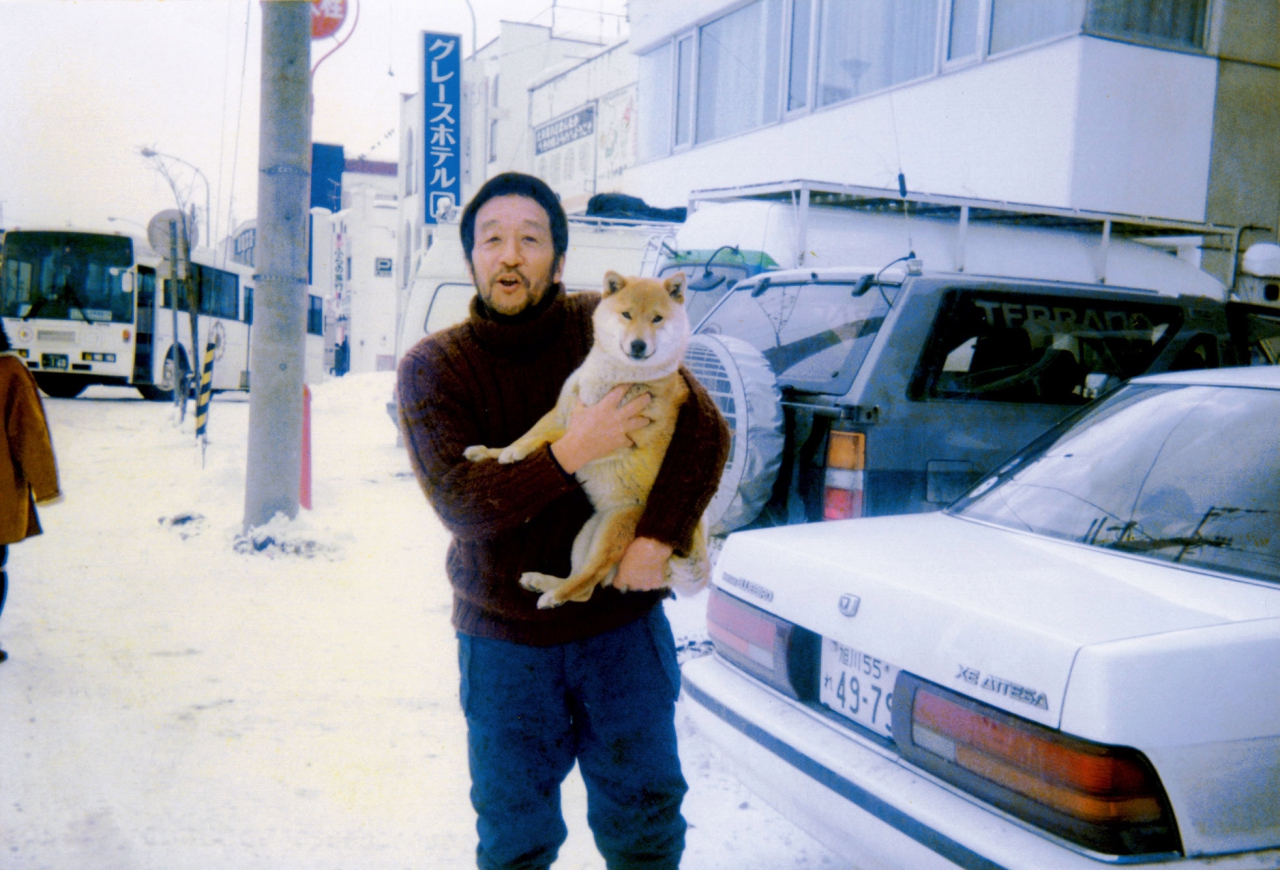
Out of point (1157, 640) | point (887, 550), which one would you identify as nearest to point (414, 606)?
point (887, 550)

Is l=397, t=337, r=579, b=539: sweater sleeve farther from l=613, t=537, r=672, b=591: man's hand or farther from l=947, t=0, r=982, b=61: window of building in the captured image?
l=947, t=0, r=982, b=61: window of building

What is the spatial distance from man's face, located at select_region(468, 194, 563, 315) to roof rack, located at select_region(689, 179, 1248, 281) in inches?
179

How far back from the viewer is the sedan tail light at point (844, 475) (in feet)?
12.7

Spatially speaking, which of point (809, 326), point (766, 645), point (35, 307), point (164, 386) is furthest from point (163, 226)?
point (766, 645)

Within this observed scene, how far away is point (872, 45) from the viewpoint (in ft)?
38.0

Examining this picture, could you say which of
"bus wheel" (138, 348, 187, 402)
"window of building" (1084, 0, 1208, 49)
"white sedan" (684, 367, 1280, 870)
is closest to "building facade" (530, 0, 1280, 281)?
"window of building" (1084, 0, 1208, 49)

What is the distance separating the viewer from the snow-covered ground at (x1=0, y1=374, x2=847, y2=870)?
3025 mm

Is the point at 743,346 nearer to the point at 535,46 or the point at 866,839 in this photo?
the point at 866,839

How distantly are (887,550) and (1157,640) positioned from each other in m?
0.83

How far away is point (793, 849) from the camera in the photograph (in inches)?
120

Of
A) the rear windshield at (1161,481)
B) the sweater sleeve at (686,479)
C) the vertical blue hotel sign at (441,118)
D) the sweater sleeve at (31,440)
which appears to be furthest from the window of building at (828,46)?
the sweater sleeve at (31,440)

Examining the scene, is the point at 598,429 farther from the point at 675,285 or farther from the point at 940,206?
the point at 940,206

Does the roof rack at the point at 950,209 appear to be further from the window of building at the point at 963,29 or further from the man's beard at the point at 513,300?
the man's beard at the point at 513,300

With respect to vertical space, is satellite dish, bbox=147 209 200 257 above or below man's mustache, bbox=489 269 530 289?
above
